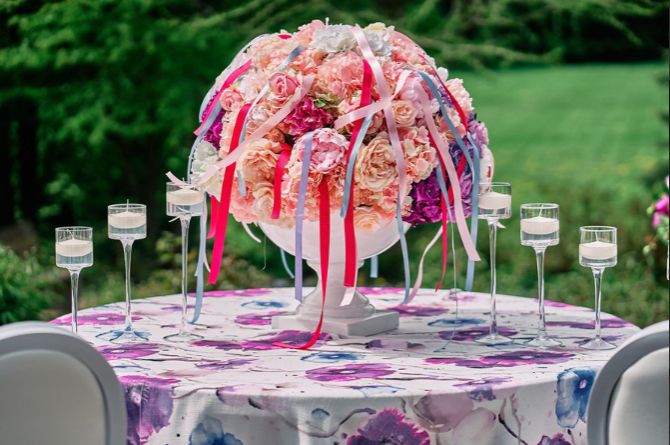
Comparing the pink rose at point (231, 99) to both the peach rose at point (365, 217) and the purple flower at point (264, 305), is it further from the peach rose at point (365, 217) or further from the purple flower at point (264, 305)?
the purple flower at point (264, 305)

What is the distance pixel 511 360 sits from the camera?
6.03 feet

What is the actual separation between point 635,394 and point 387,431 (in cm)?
44

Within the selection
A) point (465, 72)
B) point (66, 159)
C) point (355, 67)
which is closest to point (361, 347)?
point (355, 67)

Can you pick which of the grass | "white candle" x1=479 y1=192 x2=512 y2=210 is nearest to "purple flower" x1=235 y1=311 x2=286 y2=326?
"white candle" x1=479 y1=192 x2=512 y2=210

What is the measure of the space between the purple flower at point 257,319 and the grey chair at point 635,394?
1.06 meters

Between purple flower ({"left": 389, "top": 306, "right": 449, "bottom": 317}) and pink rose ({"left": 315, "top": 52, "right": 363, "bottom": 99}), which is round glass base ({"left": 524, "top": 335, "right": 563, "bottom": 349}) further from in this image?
pink rose ({"left": 315, "top": 52, "right": 363, "bottom": 99})

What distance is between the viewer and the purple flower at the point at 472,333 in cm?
210

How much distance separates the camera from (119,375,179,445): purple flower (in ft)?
5.30

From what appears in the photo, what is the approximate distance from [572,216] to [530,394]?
4160mm

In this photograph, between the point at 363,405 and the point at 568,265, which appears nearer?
the point at 363,405

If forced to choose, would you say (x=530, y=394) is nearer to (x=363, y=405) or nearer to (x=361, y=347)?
(x=363, y=405)

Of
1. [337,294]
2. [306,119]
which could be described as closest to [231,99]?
[306,119]

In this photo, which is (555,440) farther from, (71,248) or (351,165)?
(71,248)

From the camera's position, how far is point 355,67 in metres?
2.01
